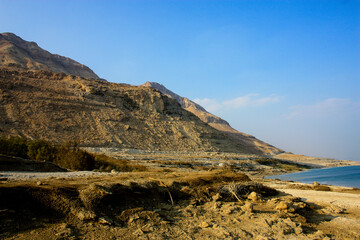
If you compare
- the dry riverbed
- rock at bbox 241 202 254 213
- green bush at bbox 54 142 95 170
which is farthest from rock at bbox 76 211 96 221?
green bush at bbox 54 142 95 170

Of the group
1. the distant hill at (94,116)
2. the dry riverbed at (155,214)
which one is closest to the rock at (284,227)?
the dry riverbed at (155,214)

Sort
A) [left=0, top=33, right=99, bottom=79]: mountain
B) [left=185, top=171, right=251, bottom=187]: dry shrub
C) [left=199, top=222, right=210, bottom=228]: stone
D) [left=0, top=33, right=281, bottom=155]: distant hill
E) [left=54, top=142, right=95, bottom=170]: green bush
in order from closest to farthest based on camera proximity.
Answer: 1. [left=199, top=222, right=210, bottom=228]: stone
2. [left=185, top=171, right=251, bottom=187]: dry shrub
3. [left=54, top=142, right=95, bottom=170]: green bush
4. [left=0, top=33, right=281, bottom=155]: distant hill
5. [left=0, top=33, right=99, bottom=79]: mountain

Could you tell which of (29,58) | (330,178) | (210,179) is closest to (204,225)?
(210,179)

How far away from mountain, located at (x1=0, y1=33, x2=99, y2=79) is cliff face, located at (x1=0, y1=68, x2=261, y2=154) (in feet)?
69.8

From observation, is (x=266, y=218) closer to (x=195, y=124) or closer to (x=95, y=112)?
(x=95, y=112)

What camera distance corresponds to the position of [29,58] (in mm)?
77312

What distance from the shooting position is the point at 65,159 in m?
13.4

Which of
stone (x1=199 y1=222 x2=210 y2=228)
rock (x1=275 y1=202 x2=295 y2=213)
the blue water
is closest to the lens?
stone (x1=199 y1=222 x2=210 y2=228)

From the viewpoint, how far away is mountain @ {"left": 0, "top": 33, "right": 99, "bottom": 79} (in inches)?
2721

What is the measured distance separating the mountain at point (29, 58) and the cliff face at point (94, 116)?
69.8ft

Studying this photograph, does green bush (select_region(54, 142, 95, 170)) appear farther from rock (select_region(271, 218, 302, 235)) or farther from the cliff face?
the cliff face

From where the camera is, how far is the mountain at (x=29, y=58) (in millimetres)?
69106

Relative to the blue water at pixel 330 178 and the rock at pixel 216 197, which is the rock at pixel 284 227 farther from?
the blue water at pixel 330 178

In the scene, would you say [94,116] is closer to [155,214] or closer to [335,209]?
[155,214]
